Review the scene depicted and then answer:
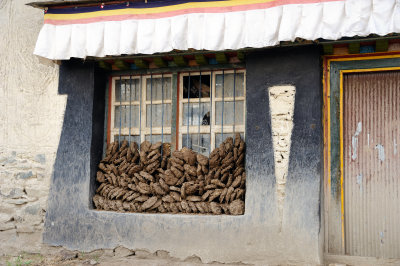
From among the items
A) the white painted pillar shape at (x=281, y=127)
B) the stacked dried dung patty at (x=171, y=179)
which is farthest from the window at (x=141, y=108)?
the white painted pillar shape at (x=281, y=127)

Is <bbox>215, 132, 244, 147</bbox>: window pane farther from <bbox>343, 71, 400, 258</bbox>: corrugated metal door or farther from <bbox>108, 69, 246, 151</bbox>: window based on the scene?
<bbox>343, 71, 400, 258</bbox>: corrugated metal door

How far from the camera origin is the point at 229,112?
5.50 meters

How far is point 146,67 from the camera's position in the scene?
5746 millimetres

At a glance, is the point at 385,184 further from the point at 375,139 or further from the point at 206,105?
the point at 206,105

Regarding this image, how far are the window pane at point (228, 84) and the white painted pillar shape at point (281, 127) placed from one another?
1.71 ft

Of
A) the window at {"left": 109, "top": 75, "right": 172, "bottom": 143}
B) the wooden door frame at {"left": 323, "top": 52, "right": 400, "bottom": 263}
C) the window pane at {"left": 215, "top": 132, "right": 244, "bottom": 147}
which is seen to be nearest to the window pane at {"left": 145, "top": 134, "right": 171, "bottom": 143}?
the window at {"left": 109, "top": 75, "right": 172, "bottom": 143}

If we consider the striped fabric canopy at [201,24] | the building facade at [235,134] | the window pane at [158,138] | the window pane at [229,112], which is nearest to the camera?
the striped fabric canopy at [201,24]

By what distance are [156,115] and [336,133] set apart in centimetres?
214

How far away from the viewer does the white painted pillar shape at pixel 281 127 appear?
491 cm

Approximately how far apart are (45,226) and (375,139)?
393 centimetres

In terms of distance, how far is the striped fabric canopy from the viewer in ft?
14.3

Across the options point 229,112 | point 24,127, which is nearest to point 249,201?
point 229,112

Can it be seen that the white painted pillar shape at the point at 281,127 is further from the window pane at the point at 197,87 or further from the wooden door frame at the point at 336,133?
the window pane at the point at 197,87

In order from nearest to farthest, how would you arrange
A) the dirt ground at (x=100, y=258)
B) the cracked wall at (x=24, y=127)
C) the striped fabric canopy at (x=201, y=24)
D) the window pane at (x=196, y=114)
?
1. the striped fabric canopy at (x=201, y=24)
2. the dirt ground at (x=100, y=258)
3. the window pane at (x=196, y=114)
4. the cracked wall at (x=24, y=127)
